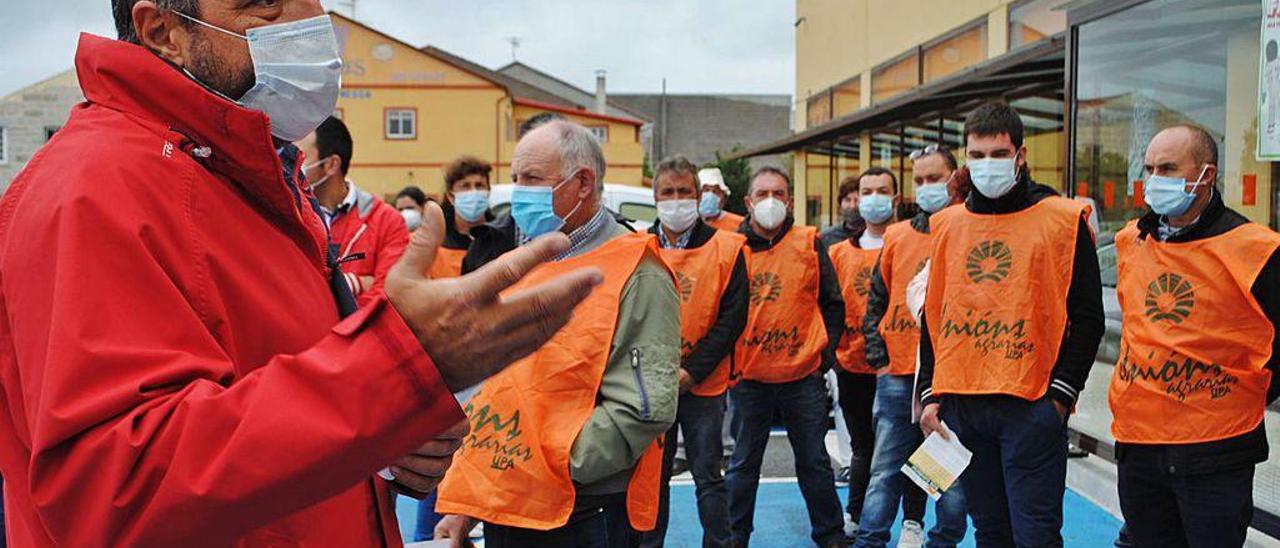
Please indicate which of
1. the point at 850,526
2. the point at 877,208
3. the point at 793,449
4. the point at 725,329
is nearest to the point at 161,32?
the point at 725,329

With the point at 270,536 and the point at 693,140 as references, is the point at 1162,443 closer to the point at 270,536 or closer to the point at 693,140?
the point at 270,536

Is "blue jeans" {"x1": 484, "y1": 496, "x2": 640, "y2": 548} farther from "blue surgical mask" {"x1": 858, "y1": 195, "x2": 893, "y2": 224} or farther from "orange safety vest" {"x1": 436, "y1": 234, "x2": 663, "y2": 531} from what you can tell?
"blue surgical mask" {"x1": 858, "y1": 195, "x2": 893, "y2": 224}

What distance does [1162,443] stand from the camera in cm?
410

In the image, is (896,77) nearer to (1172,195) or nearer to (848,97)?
(848,97)

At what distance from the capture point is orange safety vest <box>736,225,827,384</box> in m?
6.19

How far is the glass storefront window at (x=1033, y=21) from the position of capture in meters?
14.2

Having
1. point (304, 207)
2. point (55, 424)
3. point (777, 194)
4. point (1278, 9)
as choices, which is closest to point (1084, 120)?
point (777, 194)

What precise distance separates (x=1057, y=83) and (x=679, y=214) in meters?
7.01

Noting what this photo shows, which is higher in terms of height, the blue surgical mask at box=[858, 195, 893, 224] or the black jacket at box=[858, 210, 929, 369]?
the blue surgical mask at box=[858, 195, 893, 224]

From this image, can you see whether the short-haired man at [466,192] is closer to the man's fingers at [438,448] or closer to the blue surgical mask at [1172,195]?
the blue surgical mask at [1172,195]

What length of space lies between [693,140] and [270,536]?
7464 cm

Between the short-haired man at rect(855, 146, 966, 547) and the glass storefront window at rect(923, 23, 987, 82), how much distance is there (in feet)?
37.2

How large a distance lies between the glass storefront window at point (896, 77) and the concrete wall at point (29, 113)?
3393cm

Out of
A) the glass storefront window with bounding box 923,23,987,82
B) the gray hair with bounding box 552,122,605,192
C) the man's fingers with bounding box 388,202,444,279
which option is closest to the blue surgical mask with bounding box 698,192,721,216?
the gray hair with bounding box 552,122,605,192
